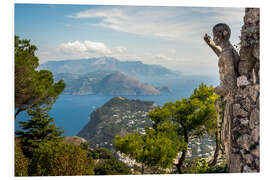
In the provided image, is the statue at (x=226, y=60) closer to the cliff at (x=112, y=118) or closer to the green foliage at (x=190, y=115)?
the green foliage at (x=190, y=115)

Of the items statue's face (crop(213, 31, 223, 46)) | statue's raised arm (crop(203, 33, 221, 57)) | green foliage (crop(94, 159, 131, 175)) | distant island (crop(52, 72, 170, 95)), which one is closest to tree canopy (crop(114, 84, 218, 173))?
green foliage (crop(94, 159, 131, 175))

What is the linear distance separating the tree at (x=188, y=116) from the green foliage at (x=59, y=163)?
5.26ft

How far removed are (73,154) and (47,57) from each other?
2165 mm

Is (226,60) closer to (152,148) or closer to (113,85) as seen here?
(152,148)

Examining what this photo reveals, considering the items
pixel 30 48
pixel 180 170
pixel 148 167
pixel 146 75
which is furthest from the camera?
A: pixel 146 75

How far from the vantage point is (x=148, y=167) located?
3484 mm

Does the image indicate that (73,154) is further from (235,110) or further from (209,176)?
(235,110)

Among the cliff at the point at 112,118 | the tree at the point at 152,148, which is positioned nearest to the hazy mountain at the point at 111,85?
the cliff at the point at 112,118

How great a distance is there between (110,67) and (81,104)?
1445 mm

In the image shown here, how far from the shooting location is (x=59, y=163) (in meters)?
3.04

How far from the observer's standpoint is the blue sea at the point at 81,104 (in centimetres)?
480

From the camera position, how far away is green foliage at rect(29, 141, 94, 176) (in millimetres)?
3049

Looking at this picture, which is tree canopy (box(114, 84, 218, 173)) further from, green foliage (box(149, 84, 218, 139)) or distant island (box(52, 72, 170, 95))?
distant island (box(52, 72, 170, 95))
